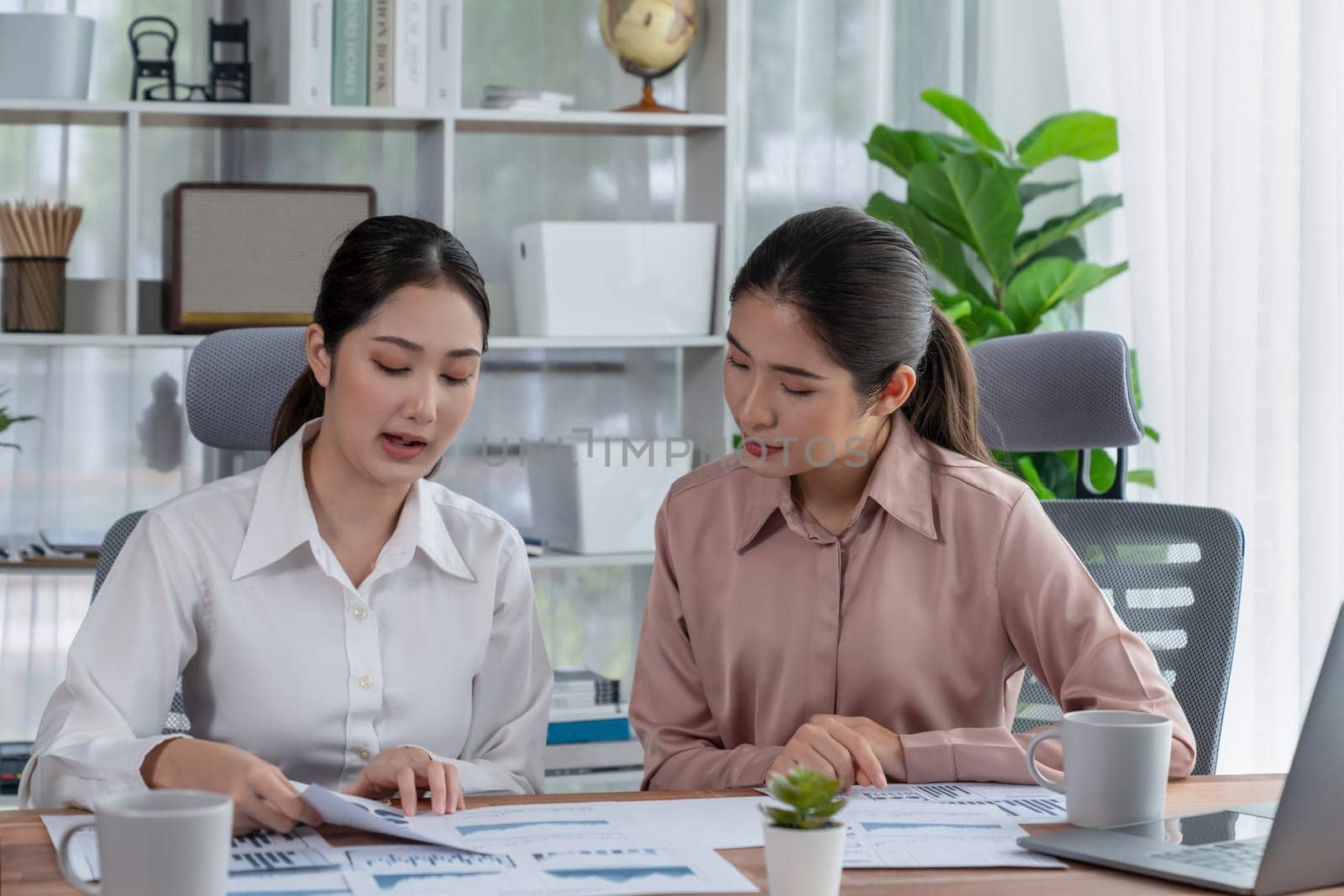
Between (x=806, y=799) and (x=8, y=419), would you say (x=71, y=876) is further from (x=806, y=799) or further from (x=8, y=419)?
(x=8, y=419)

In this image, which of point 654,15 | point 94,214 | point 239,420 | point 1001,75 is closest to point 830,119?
point 1001,75

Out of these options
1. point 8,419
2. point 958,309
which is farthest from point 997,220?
point 8,419

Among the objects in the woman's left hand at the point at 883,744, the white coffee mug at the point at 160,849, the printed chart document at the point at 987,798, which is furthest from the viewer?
the woman's left hand at the point at 883,744

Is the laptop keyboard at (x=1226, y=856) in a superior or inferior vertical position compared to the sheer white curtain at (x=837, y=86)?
inferior

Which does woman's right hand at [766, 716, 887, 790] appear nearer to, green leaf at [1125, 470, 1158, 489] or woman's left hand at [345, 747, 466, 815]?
woman's left hand at [345, 747, 466, 815]

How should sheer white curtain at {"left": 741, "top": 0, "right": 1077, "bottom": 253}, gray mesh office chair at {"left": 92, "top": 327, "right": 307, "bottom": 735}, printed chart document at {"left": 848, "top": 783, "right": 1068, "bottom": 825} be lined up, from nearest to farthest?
1. printed chart document at {"left": 848, "top": 783, "right": 1068, "bottom": 825}
2. gray mesh office chair at {"left": 92, "top": 327, "right": 307, "bottom": 735}
3. sheer white curtain at {"left": 741, "top": 0, "right": 1077, "bottom": 253}

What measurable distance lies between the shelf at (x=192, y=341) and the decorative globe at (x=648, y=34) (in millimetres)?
478

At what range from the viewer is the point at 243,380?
177 cm

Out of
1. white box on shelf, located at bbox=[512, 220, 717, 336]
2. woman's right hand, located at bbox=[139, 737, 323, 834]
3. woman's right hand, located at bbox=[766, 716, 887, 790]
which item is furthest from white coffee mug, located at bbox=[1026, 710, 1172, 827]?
white box on shelf, located at bbox=[512, 220, 717, 336]

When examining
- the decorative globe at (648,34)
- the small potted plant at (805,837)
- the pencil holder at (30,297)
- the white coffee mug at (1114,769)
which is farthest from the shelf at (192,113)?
the small potted plant at (805,837)

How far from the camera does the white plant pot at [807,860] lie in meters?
0.95

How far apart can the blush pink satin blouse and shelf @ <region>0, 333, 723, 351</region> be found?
137cm

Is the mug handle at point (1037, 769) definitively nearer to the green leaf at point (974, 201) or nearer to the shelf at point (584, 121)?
the green leaf at point (974, 201)

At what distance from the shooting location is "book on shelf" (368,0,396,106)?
286 cm
